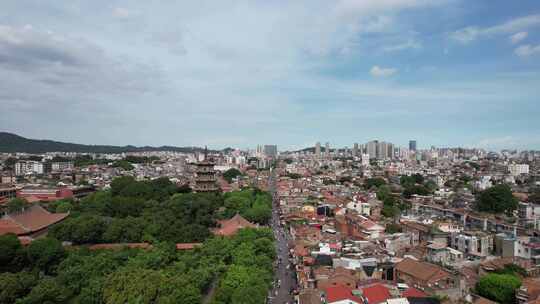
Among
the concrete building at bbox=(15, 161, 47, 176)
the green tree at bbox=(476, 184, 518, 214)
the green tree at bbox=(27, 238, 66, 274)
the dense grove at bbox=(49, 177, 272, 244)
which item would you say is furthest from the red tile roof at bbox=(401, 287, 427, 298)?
the concrete building at bbox=(15, 161, 47, 176)

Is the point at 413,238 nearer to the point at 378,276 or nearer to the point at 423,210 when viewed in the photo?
the point at 378,276

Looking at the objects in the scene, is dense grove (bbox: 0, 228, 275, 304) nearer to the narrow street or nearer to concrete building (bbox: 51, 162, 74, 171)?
the narrow street

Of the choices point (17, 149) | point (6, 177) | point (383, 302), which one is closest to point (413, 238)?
point (383, 302)

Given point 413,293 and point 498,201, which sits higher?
point 498,201

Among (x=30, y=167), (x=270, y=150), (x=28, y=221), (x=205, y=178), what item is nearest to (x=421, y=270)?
(x=205, y=178)

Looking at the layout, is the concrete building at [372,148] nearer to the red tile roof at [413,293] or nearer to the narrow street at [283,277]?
the narrow street at [283,277]

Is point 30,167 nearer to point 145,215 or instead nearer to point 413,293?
point 145,215
